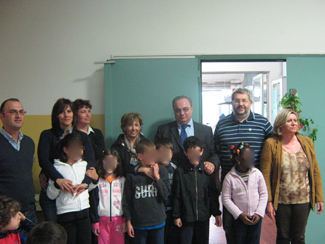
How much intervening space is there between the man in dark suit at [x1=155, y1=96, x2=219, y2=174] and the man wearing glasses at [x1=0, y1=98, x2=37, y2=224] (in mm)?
1219

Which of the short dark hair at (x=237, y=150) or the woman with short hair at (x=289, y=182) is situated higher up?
the short dark hair at (x=237, y=150)

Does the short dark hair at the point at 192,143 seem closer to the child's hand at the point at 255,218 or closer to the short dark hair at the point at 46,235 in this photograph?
the child's hand at the point at 255,218

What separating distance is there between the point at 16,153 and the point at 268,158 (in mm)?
2133

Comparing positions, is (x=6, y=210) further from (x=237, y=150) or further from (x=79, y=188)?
(x=237, y=150)

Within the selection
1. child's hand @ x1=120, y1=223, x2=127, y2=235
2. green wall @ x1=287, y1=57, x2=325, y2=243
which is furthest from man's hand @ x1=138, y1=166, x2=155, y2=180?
green wall @ x1=287, y1=57, x2=325, y2=243

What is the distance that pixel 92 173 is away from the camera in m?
2.04

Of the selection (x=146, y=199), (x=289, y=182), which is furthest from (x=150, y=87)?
(x=289, y=182)

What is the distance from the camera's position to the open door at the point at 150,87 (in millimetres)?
3018

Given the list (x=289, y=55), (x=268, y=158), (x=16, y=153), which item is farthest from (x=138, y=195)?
(x=289, y=55)

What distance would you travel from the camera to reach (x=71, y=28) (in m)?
3.13

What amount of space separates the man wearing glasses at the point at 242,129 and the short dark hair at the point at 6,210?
177cm

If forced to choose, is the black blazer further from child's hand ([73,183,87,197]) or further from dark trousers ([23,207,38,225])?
dark trousers ([23,207,38,225])

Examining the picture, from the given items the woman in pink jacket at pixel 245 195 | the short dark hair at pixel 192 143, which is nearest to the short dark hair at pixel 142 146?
the short dark hair at pixel 192 143

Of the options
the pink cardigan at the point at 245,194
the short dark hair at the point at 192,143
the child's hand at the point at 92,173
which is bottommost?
the pink cardigan at the point at 245,194
